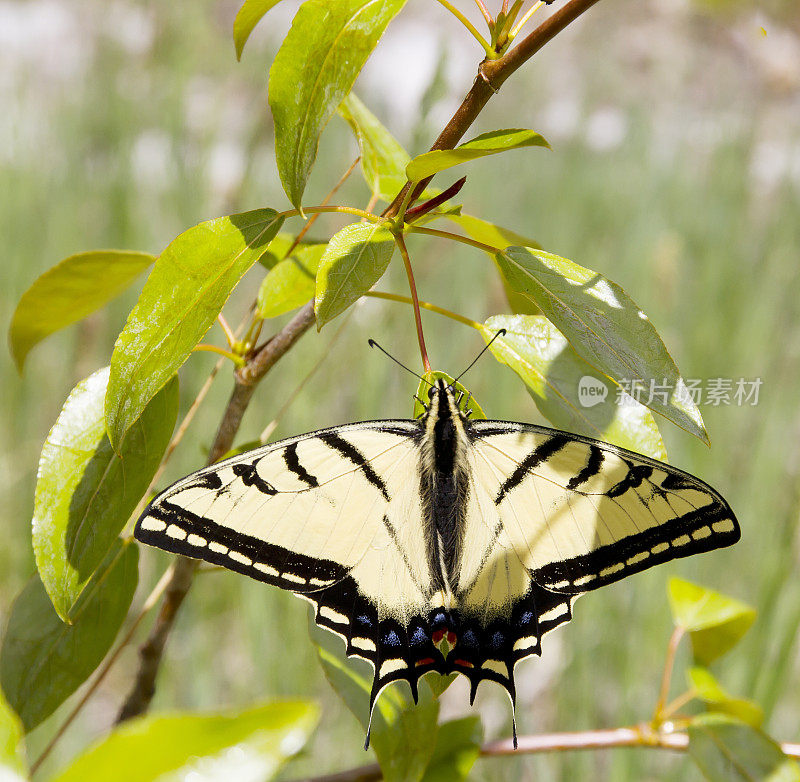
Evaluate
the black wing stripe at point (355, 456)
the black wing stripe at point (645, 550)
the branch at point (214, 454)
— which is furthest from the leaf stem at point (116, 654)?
the black wing stripe at point (645, 550)

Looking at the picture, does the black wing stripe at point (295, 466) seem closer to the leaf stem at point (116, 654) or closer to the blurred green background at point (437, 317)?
the leaf stem at point (116, 654)

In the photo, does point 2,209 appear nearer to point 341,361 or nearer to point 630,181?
point 341,361

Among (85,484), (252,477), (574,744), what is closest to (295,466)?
(252,477)

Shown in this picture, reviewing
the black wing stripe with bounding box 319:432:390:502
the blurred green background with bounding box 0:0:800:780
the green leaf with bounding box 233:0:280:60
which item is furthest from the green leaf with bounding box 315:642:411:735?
the blurred green background with bounding box 0:0:800:780

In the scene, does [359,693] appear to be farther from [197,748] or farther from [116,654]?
[197,748]

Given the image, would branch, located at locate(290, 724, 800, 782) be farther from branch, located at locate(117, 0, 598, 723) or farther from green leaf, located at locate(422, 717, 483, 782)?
branch, located at locate(117, 0, 598, 723)
